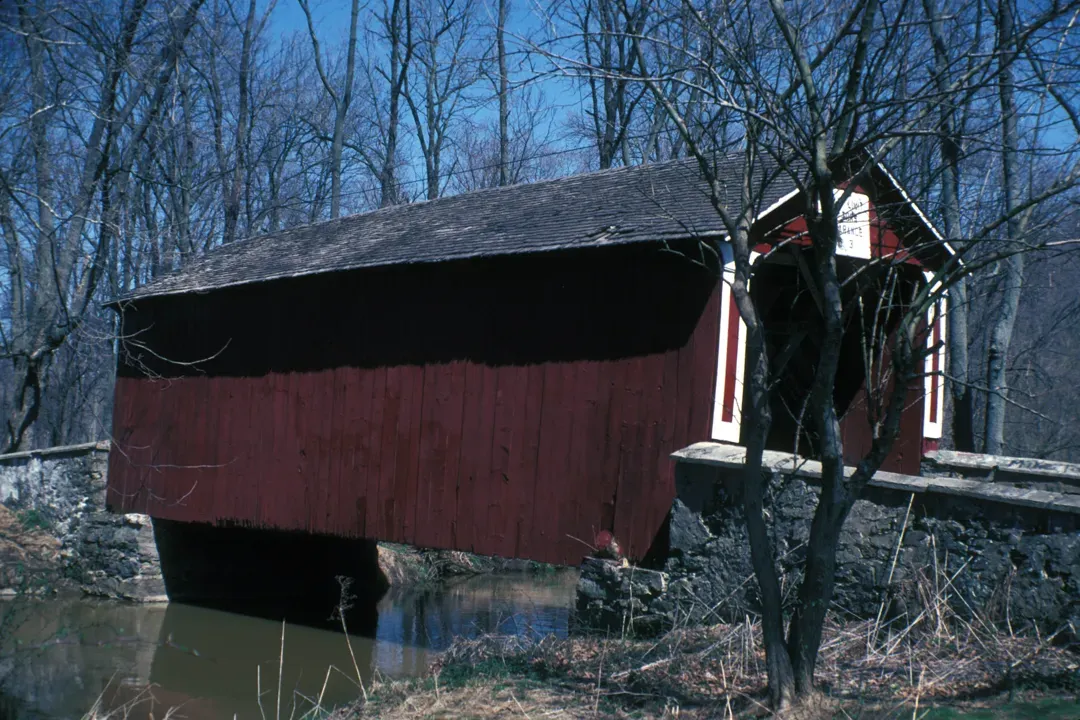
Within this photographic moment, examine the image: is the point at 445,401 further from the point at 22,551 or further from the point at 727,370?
the point at 22,551

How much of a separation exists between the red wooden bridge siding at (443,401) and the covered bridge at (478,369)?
0.02 meters

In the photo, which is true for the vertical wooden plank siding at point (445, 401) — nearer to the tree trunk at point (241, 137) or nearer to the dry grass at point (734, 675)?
the dry grass at point (734, 675)

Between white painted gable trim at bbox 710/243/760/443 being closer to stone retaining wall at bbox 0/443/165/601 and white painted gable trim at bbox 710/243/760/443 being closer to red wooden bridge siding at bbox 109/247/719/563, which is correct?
red wooden bridge siding at bbox 109/247/719/563

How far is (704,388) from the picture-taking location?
797cm

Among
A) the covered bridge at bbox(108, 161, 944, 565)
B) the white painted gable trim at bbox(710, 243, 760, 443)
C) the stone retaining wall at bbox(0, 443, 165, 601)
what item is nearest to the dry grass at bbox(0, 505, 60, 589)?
the stone retaining wall at bbox(0, 443, 165, 601)

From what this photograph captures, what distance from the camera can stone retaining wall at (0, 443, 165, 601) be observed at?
42.3 ft

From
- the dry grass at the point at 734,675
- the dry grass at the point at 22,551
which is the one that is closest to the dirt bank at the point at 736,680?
the dry grass at the point at 734,675

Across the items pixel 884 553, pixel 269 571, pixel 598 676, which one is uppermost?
pixel 884 553

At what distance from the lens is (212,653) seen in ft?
34.8

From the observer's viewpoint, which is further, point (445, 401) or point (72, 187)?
point (72, 187)

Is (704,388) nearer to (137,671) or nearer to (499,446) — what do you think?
(499,446)

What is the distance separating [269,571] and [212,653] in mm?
3796

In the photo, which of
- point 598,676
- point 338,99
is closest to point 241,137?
point 338,99

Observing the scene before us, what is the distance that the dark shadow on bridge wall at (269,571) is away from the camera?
1324 cm
